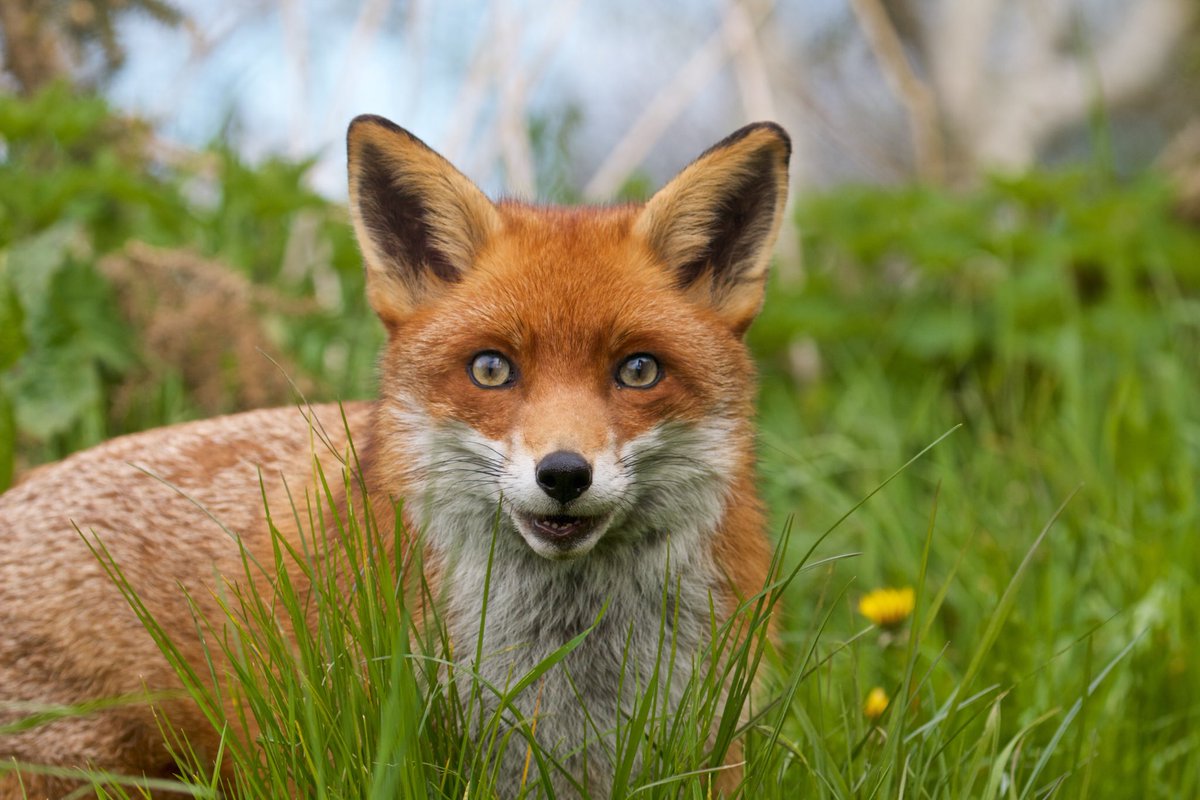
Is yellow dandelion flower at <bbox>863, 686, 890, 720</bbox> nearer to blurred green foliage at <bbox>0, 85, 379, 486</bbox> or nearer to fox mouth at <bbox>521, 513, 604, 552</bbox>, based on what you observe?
fox mouth at <bbox>521, 513, 604, 552</bbox>

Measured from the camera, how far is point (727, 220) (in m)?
3.26

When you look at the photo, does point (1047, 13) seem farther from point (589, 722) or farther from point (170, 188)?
point (589, 722)

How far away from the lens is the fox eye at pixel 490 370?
2.82 m

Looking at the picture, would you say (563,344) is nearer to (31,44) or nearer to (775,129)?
(775,129)

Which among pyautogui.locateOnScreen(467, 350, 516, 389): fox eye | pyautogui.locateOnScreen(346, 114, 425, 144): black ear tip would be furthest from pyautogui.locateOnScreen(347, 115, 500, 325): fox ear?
pyautogui.locateOnScreen(467, 350, 516, 389): fox eye

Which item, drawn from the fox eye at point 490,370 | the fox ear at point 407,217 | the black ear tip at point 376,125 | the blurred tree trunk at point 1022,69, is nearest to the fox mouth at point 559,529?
the fox eye at point 490,370

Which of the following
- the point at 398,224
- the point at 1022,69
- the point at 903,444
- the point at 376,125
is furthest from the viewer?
the point at 1022,69

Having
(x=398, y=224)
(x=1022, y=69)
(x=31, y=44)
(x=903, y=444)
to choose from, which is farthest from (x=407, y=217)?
(x=1022, y=69)

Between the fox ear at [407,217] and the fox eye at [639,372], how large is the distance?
55cm

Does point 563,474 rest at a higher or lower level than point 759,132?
lower

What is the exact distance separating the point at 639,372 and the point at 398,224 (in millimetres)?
826

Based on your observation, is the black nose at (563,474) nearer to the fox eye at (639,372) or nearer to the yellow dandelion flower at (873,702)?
the fox eye at (639,372)

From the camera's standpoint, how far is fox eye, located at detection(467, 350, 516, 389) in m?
2.82

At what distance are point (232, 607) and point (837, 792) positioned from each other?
159 cm
